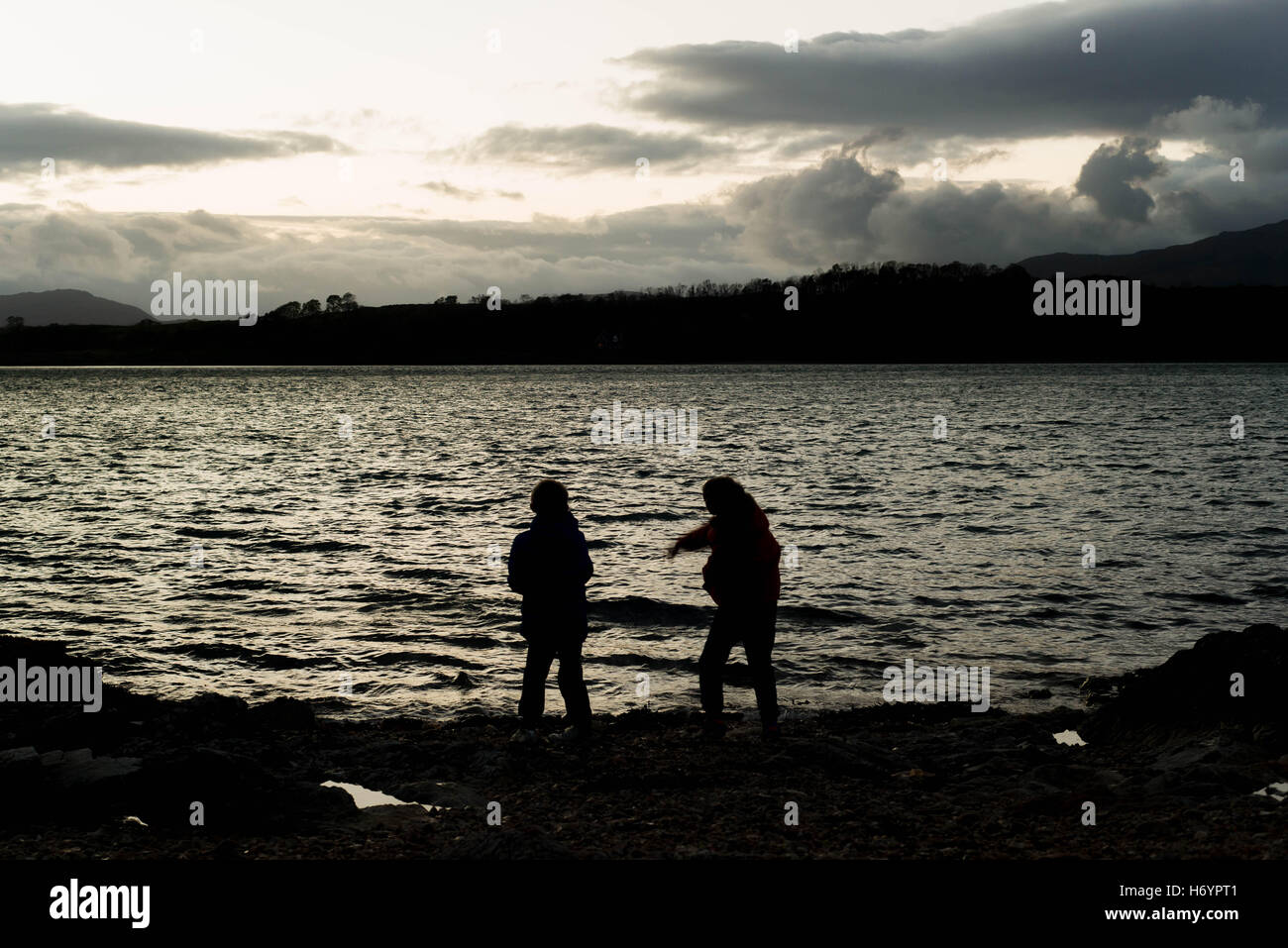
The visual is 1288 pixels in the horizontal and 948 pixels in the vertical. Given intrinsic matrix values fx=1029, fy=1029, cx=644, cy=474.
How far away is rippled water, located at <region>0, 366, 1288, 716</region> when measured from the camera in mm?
13844

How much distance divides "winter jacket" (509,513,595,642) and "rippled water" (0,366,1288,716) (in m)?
3.37

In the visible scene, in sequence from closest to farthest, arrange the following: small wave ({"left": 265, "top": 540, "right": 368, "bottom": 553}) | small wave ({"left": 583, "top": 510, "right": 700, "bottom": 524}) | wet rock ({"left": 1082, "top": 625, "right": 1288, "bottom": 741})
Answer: wet rock ({"left": 1082, "top": 625, "right": 1288, "bottom": 741}), small wave ({"left": 265, "top": 540, "right": 368, "bottom": 553}), small wave ({"left": 583, "top": 510, "right": 700, "bottom": 524})

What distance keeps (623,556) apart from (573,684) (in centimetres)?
1291

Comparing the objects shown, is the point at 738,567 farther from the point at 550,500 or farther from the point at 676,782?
the point at 676,782

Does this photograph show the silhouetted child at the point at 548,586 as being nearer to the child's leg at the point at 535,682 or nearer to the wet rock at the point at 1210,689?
the child's leg at the point at 535,682

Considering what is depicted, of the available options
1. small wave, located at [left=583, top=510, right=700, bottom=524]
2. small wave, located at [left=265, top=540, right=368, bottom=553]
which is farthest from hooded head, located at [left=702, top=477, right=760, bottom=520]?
small wave, located at [left=583, top=510, right=700, bottom=524]

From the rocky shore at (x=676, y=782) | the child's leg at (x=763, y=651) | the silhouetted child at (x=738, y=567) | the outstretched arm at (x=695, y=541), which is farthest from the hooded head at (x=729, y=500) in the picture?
the rocky shore at (x=676, y=782)

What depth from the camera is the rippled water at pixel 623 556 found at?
13.8 metres

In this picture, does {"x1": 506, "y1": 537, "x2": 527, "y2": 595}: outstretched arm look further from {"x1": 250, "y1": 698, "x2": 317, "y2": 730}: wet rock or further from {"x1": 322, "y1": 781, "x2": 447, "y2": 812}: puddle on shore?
{"x1": 250, "y1": 698, "x2": 317, "y2": 730}: wet rock
